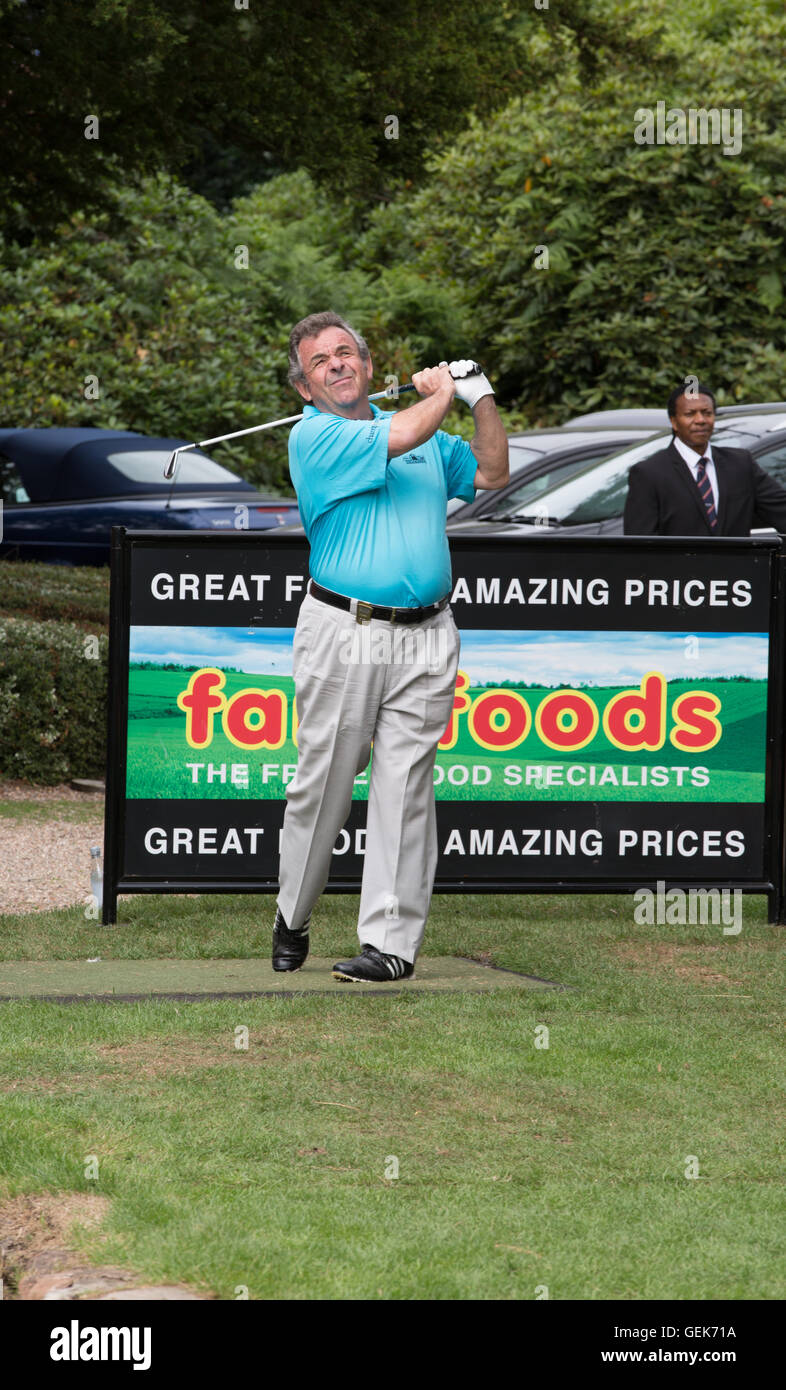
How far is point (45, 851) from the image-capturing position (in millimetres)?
8672

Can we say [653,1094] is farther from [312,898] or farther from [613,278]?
[613,278]

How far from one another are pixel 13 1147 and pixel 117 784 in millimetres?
2764

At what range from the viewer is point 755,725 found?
677cm

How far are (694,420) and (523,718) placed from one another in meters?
1.86

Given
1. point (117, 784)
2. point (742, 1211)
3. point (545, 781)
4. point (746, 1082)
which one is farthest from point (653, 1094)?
point (117, 784)

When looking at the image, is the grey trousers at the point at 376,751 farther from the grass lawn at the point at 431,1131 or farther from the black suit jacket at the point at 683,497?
the black suit jacket at the point at 683,497

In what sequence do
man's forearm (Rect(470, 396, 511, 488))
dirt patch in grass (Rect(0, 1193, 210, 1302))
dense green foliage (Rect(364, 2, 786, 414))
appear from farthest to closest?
dense green foliage (Rect(364, 2, 786, 414)), man's forearm (Rect(470, 396, 511, 488)), dirt patch in grass (Rect(0, 1193, 210, 1302))

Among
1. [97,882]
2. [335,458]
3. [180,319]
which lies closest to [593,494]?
[97,882]

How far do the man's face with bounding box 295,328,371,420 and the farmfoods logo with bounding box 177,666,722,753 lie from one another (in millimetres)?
1339

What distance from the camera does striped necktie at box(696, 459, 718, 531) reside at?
757cm

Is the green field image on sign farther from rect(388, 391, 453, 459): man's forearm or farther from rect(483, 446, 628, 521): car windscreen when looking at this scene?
rect(483, 446, 628, 521): car windscreen

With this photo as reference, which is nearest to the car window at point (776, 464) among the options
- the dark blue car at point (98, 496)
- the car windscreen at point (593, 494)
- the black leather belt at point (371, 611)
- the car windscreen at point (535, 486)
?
the car windscreen at point (593, 494)

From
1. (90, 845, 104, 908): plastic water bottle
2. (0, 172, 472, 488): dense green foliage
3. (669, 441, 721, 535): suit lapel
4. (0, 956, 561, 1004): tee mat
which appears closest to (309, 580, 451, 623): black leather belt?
(0, 956, 561, 1004): tee mat

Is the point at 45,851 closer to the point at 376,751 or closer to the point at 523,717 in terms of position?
the point at 523,717
